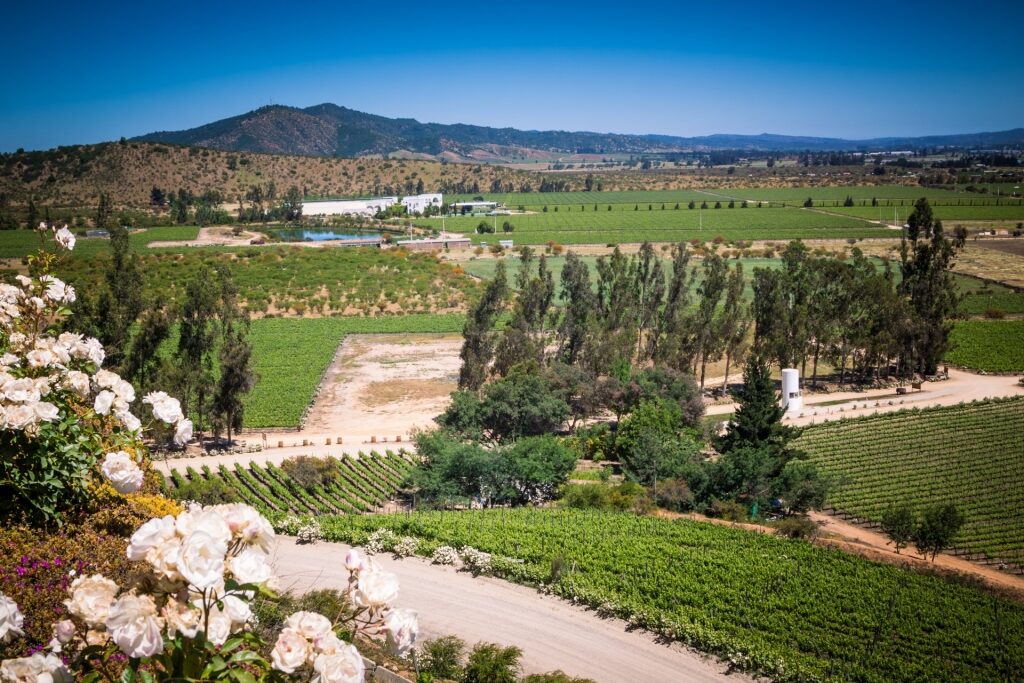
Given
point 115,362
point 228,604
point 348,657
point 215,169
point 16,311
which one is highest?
point 215,169

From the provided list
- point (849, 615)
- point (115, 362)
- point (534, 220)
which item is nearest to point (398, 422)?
point (115, 362)

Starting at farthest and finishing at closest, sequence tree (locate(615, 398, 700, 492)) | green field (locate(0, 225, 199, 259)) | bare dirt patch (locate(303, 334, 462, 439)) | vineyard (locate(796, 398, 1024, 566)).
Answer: green field (locate(0, 225, 199, 259)) < bare dirt patch (locate(303, 334, 462, 439)) < tree (locate(615, 398, 700, 492)) < vineyard (locate(796, 398, 1024, 566))

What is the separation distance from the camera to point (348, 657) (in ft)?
11.5

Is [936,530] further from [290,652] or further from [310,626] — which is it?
[290,652]

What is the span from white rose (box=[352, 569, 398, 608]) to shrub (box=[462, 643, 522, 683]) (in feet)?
40.0

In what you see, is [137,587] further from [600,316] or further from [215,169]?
[215,169]

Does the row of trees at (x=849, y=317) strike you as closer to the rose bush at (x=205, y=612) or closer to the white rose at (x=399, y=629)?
the white rose at (x=399, y=629)

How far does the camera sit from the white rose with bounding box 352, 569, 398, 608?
3.68m

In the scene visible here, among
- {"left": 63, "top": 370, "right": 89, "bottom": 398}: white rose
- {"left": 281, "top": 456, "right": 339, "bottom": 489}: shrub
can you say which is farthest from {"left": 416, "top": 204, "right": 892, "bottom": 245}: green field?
{"left": 63, "top": 370, "right": 89, "bottom": 398}: white rose

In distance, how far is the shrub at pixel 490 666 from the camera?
14.7 meters

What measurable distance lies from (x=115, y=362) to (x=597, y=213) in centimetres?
11620

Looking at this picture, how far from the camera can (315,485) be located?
97.8 ft

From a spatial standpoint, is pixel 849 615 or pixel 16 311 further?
pixel 849 615

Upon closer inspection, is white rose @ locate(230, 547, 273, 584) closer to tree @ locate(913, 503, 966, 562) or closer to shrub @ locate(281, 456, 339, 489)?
A: tree @ locate(913, 503, 966, 562)
